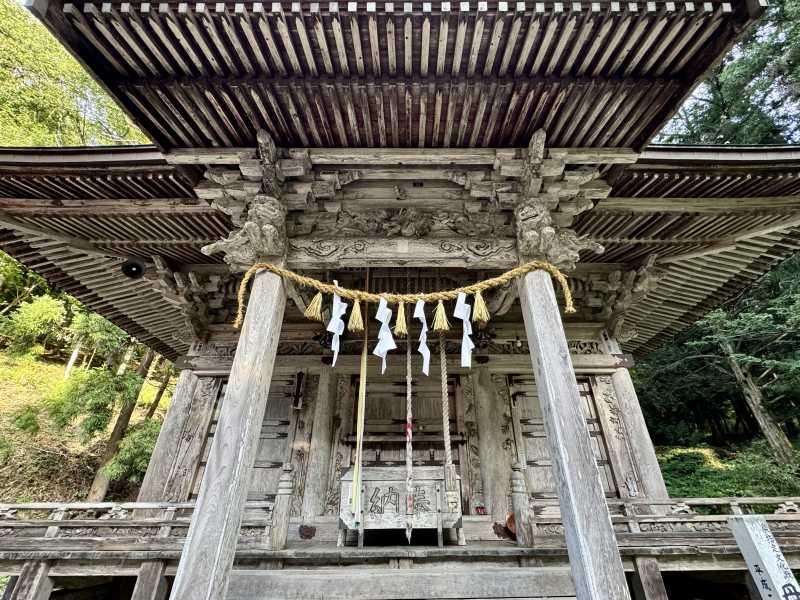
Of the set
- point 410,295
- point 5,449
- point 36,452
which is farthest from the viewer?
point 36,452

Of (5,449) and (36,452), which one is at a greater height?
(36,452)

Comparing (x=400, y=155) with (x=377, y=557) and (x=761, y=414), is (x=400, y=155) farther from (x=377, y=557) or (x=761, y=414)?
(x=761, y=414)

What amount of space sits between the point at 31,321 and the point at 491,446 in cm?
1681

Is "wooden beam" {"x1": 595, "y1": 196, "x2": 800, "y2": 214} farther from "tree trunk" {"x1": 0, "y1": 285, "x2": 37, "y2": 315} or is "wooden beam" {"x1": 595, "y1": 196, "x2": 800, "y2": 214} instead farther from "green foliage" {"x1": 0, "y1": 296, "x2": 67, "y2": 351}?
"tree trunk" {"x1": 0, "y1": 285, "x2": 37, "y2": 315}

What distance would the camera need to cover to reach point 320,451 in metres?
6.81

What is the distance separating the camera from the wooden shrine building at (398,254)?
3.38 metres

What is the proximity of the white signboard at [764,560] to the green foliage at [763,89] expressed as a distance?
642 inches

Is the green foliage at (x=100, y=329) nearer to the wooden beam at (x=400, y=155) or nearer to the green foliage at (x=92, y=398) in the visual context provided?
the green foliage at (x=92, y=398)

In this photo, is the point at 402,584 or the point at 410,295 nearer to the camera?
the point at 402,584

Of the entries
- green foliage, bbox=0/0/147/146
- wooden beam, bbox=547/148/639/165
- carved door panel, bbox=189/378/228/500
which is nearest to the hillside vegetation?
carved door panel, bbox=189/378/228/500

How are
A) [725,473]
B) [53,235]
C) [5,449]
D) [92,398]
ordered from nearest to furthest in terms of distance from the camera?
[53,235] < [92,398] < [5,449] < [725,473]

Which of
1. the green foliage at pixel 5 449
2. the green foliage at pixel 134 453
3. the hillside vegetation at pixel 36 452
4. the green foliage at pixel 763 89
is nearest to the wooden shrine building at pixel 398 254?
the green foliage at pixel 134 453

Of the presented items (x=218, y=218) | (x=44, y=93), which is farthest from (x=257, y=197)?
(x=44, y=93)

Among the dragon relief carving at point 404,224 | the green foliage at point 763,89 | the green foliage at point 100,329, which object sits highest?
the green foliage at point 763,89
